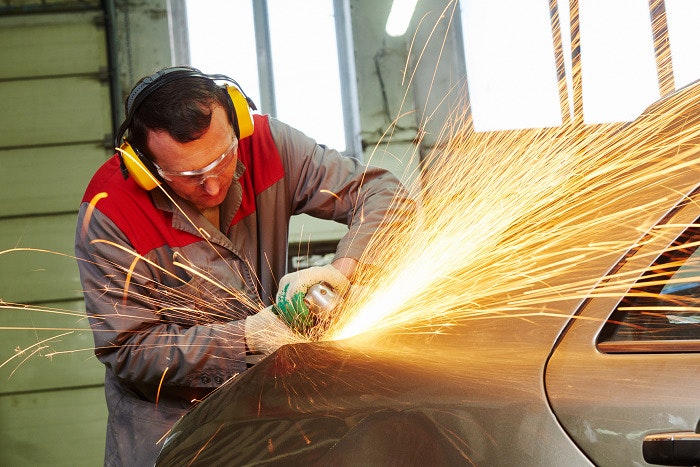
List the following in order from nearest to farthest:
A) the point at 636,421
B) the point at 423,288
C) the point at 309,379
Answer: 1. the point at 636,421
2. the point at 309,379
3. the point at 423,288

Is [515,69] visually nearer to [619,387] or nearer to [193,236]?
[193,236]

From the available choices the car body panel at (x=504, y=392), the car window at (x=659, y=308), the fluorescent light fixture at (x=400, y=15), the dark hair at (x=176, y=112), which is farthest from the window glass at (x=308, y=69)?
the car window at (x=659, y=308)

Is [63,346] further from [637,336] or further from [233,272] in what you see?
[637,336]

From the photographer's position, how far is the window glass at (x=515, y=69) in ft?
17.2

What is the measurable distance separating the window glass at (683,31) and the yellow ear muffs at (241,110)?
2.23m

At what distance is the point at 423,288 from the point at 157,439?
1.17 meters

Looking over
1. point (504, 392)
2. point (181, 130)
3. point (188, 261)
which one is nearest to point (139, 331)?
point (188, 261)

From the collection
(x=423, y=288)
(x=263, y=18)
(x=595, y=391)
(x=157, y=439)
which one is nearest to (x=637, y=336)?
(x=595, y=391)

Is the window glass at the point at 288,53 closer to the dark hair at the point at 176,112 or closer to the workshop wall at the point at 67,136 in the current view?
the workshop wall at the point at 67,136

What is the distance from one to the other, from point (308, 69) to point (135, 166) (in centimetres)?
438

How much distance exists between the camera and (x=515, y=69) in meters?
5.43

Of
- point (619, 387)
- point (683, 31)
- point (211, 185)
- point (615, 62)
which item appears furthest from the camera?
point (615, 62)

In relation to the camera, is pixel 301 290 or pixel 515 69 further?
pixel 515 69

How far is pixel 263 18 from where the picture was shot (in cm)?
644
